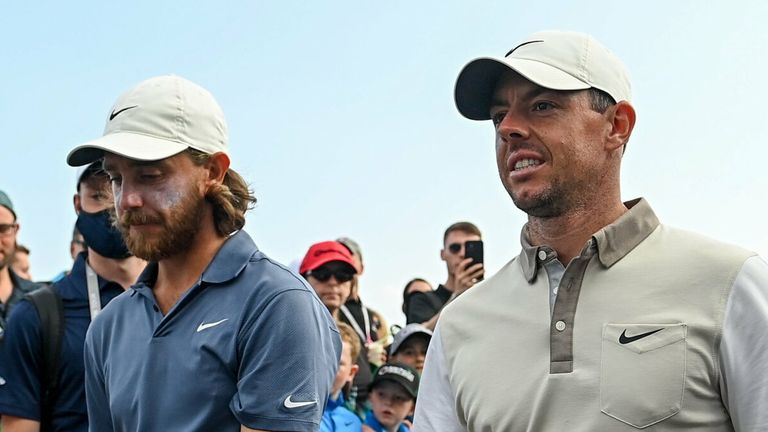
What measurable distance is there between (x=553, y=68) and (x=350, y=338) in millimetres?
4451

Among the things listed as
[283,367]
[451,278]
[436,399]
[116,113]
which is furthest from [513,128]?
[451,278]

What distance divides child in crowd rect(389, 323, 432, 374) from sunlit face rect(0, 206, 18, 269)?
2.86 meters

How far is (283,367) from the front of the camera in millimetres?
3688

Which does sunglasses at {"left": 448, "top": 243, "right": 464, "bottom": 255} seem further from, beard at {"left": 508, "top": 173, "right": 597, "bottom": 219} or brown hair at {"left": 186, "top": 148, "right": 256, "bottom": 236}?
beard at {"left": 508, "top": 173, "right": 597, "bottom": 219}

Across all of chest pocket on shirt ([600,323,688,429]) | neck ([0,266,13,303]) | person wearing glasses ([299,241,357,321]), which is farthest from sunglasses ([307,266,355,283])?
chest pocket on shirt ([600,323,688,429])

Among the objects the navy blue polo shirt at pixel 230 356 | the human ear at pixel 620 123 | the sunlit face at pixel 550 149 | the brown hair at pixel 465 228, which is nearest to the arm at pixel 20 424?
the navy blue polo shirt at pixel 230 356

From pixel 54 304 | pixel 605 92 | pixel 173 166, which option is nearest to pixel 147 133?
pixel 173 166

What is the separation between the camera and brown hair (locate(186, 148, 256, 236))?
4.12 m

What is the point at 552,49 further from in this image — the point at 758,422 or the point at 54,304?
the point at 54,304

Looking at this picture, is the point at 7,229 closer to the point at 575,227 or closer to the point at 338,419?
the point at 338,419

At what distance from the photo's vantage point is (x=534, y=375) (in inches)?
124

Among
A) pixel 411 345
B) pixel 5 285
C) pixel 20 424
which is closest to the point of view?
pixel 20 424

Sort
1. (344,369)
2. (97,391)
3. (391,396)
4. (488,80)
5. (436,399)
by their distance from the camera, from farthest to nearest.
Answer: (391,396)
(344,369)
(97,391)
(488,80)
(436,399)

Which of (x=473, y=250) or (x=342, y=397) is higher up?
(x=473, y=250)
